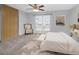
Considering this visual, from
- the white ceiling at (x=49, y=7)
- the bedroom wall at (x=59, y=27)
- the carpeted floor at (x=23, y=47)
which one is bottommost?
the carpeted floor at (x=23, y=47)

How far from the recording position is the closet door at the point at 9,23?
166cm

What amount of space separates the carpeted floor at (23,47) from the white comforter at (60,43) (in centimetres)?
7

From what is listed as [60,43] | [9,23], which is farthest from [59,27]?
[9,23]

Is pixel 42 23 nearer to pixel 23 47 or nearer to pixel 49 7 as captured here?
pixel 49 7

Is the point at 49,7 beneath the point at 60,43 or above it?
above

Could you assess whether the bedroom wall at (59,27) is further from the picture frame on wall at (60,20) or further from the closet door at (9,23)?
the closet door at (9,23)

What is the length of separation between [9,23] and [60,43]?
0.72 metres

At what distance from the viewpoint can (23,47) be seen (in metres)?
1.71

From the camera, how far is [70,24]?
1.72 m

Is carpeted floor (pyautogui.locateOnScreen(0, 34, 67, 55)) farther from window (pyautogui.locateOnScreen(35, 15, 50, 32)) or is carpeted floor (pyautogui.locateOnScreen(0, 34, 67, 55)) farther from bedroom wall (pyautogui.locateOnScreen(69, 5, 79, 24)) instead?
bedroom wall (pyautogui.locateOnScreen(69, 5, 79, 24))

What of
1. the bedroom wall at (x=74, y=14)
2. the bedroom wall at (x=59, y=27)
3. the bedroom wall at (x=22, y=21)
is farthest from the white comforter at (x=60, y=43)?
the bedroom wall at (x=22, y=21)

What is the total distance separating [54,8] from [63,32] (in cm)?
34
